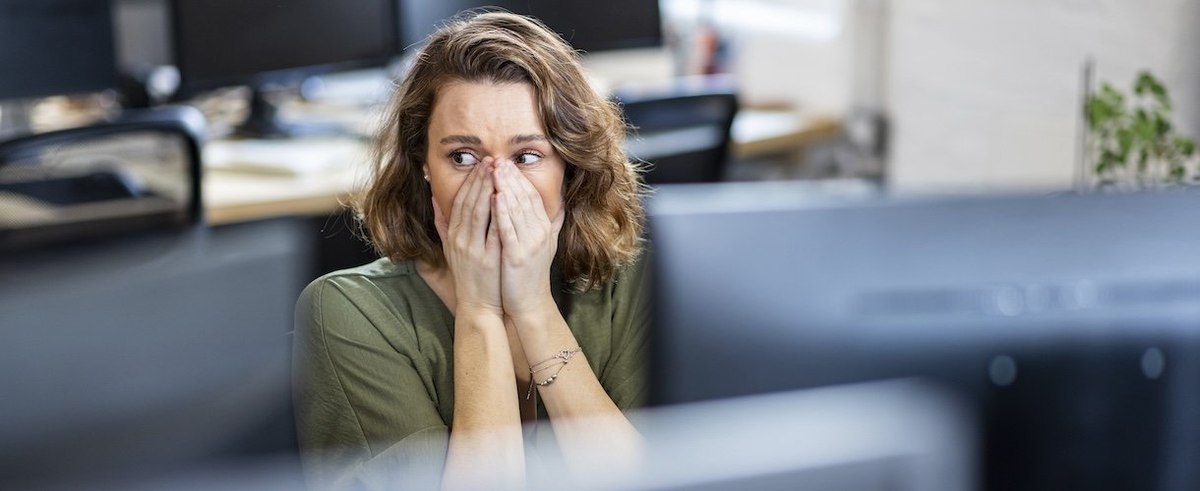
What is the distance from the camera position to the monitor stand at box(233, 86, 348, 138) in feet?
7.89

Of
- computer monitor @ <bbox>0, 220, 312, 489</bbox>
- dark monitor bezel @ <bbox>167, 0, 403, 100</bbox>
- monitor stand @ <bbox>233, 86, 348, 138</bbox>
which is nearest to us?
computer monitor @ <bbox>0, 220, 312, 489</bbox>

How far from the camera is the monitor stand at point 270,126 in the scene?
240cm

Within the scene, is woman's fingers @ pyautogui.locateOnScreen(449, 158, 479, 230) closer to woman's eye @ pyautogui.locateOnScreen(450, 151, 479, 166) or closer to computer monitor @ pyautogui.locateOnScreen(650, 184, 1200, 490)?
woman's eye @ pyautogui.locateOnScreen(450, 151, 479, 166)

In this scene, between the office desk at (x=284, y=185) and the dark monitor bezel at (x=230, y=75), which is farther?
the dark monitor bezel at (x=230, y=75)

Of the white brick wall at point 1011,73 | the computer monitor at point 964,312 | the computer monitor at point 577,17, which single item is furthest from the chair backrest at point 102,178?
the white brick wall at point 1011,73

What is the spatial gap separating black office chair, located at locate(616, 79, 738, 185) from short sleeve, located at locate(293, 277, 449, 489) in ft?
2.90

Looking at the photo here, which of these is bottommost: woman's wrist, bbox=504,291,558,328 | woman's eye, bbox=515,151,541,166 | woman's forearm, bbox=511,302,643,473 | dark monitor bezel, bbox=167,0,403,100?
woman's forearm, bbox=511,302,643,473

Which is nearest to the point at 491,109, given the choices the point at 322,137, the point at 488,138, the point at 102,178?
the point at 488,138

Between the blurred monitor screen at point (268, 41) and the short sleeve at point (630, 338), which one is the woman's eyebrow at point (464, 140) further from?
the blurred monitor screen at point (268, 41)

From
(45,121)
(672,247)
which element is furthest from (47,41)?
(672,247)

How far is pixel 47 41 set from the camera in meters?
2.17

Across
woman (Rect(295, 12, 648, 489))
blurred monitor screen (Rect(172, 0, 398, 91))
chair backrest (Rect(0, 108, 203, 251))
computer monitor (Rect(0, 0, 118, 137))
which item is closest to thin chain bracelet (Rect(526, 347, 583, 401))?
woman (Rect(295, 12, 648, 489))

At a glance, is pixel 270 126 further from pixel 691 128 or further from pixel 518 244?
pixel 518 244

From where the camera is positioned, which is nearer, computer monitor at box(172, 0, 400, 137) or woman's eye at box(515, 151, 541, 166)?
woman's eye at box(515, 151, 541, 166)
